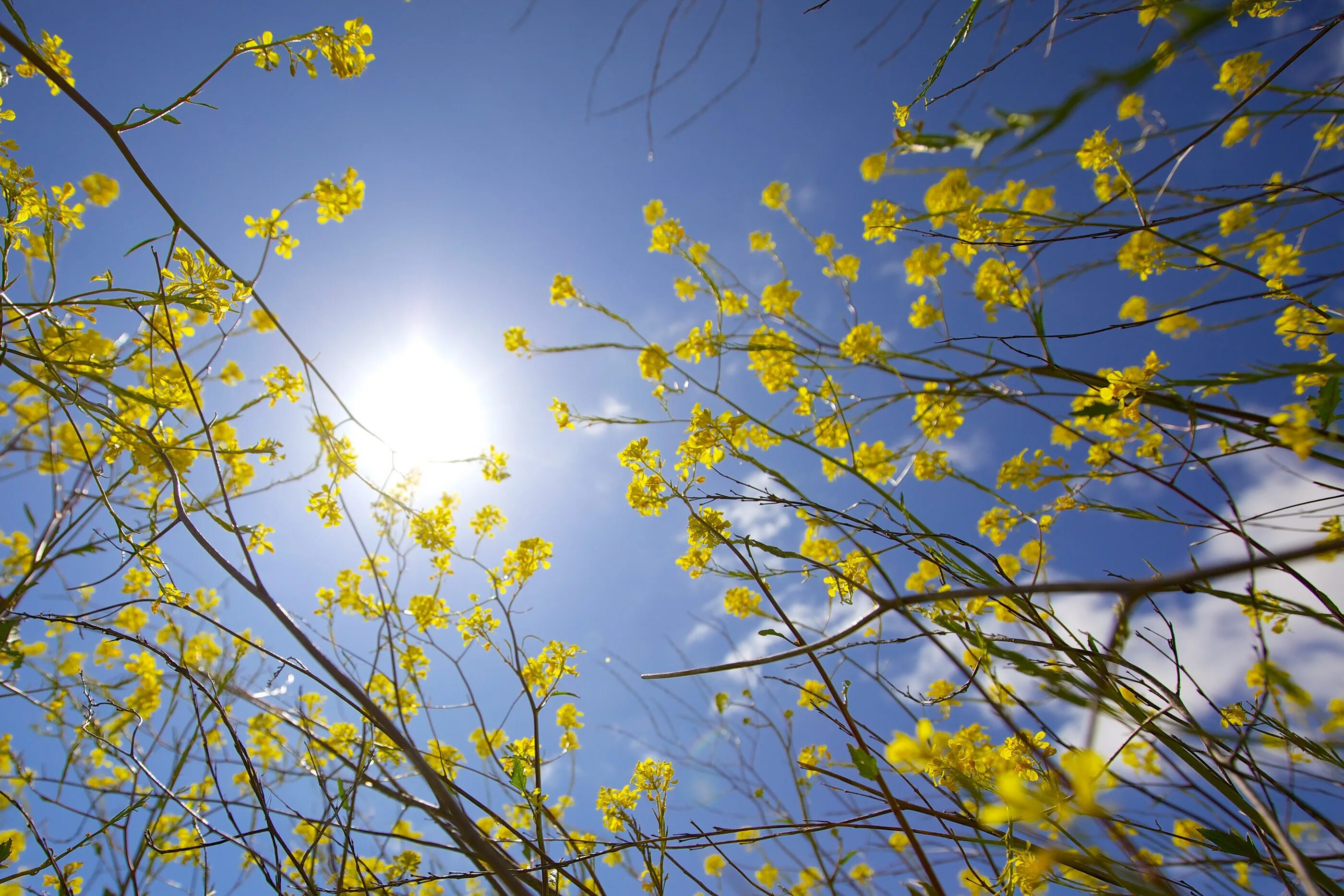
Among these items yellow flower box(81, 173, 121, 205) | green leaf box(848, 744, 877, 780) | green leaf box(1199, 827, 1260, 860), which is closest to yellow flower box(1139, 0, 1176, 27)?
green leaf box(848, 744, 877, 780)

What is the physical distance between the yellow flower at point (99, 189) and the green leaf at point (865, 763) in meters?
2.45

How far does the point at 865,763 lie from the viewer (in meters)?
0.73

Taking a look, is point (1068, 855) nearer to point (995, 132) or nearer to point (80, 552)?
point (995, 132)

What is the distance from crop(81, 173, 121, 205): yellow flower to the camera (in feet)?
5.77

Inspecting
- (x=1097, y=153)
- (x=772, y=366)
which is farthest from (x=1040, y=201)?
(x=772, y=366)

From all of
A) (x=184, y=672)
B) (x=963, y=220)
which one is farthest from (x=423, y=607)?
(x=963, y=220)

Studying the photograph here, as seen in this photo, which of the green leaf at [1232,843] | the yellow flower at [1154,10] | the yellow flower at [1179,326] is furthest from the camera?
the yellow flower at [1179,326]

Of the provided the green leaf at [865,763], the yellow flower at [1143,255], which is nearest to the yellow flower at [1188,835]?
the green leaf at [865,763]

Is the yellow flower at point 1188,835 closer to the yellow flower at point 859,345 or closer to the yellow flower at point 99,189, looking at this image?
the yellow flower at point 859,345

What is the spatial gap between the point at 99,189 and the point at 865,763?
2.49 metres

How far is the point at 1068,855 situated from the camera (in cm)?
46

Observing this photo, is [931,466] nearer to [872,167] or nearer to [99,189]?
[872,167]

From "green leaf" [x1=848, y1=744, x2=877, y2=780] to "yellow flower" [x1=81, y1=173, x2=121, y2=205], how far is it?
2.45 m

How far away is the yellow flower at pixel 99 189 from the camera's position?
1.76 metres
